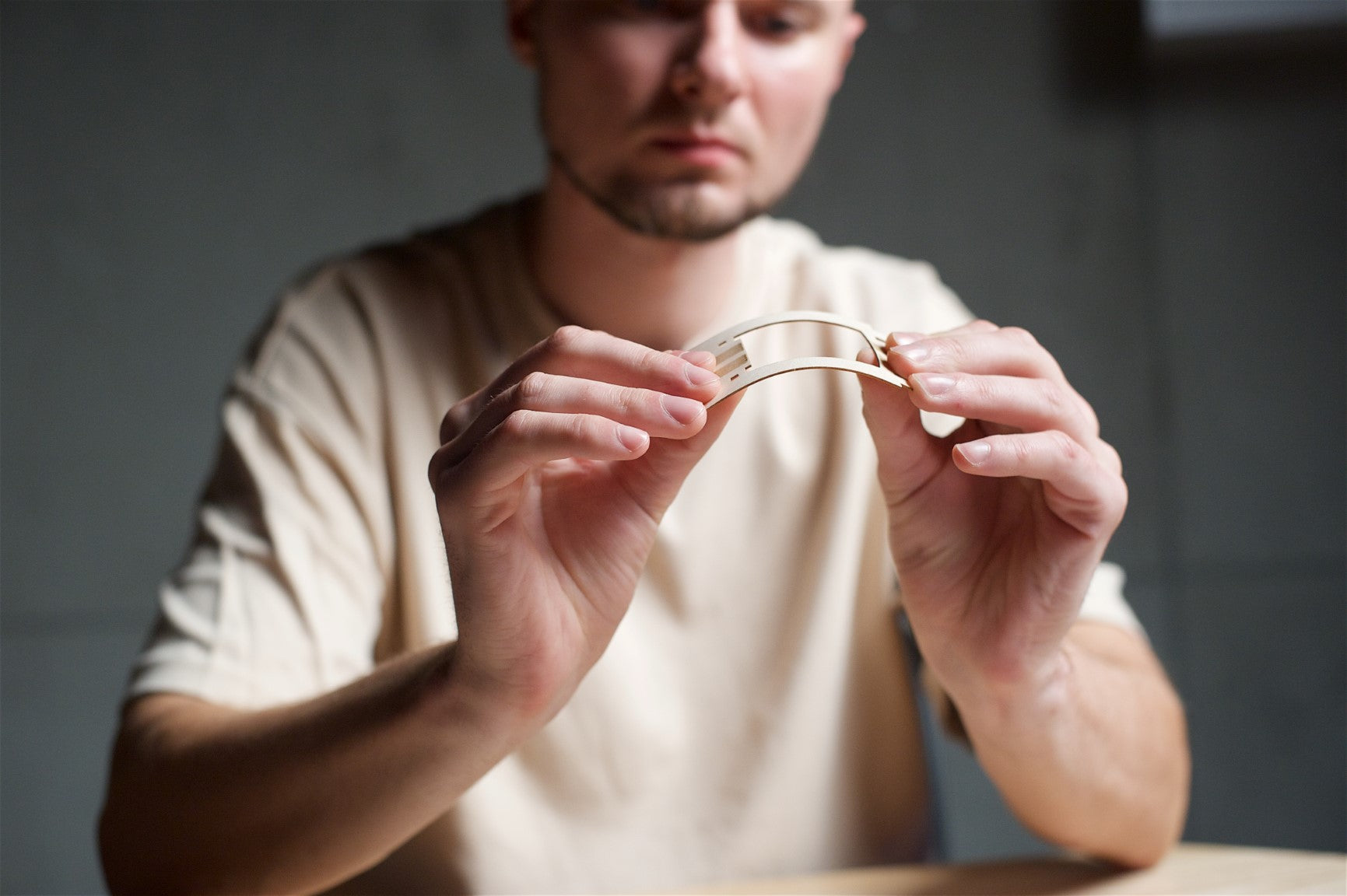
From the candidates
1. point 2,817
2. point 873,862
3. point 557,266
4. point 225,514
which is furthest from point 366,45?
point 873,862

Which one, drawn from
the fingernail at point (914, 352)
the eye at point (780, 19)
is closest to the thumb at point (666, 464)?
the fingernail at point (914, 352)

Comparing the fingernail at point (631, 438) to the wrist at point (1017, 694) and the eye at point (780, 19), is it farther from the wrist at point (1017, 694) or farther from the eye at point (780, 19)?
the eye at point (780, 19)

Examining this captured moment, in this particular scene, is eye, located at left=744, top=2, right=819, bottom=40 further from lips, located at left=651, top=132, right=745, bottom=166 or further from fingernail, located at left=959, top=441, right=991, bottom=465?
fingernail, located at left=959, top=441, right=991, bottom=465

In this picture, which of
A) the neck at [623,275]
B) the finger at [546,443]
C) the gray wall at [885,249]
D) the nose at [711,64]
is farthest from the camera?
the gray wall at [885,249]

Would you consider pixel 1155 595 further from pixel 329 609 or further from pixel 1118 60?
pixel 329 609

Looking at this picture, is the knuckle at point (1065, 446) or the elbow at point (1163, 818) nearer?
the knuckle at point (1065, 446)

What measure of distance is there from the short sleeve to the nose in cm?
42

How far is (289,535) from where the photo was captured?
106cm

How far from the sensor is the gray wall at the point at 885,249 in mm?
2133

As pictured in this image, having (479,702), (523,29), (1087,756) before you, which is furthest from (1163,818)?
(523,29)

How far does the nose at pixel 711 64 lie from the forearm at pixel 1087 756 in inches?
22.8

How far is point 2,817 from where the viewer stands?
6.83 feet

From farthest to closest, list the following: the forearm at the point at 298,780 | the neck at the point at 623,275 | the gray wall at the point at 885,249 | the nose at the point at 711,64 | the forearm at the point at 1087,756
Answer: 1. the gray wall at the point at 885,249
2. the neck at the point at 623,275
3. the nose at the point at 711,64
4. the forearm at the point at 1087,756
5. the forearm at the point at 298,780

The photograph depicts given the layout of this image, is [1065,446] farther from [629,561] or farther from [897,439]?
[629,561]
